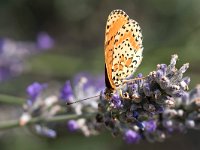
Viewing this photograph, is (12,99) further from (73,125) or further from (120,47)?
(120,47)

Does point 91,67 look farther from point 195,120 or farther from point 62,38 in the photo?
point 195,120

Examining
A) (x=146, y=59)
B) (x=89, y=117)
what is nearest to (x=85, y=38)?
(x=146, y=59)

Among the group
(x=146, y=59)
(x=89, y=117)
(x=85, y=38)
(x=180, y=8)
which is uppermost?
(x=85, y=38)

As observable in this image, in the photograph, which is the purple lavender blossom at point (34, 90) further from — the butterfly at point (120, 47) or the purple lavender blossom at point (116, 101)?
the purple lavender blossom at point (116, 101)

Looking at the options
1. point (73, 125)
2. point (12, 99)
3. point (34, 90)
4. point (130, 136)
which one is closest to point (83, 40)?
point (12, 99)

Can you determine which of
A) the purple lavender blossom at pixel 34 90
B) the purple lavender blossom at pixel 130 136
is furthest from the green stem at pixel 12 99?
the purple lavender blossom at pixel 130 136

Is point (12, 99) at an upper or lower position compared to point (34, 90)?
upper
